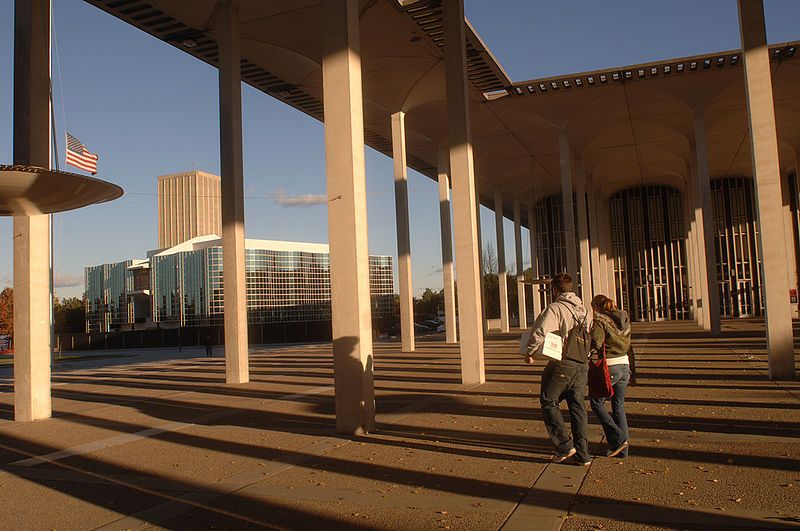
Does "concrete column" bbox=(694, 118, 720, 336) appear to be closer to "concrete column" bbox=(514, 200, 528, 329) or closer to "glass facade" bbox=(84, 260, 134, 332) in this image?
"concrete column" bbox=(514, 200, 528, 329)

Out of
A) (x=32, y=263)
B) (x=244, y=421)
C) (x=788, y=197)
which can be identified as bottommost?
(x=244, y=421)

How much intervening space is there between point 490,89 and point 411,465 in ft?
66.4

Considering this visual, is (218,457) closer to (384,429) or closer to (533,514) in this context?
(384,429)

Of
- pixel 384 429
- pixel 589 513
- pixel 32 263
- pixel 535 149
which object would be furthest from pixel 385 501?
pixel 535 149

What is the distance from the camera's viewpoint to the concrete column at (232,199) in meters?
16.8

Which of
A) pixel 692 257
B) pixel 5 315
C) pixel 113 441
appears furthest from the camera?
pixel 5 315

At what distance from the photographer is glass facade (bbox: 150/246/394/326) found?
71.8 meters

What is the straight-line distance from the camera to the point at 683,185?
46281 mm

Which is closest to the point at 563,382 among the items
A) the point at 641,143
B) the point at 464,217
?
the point at 464,217

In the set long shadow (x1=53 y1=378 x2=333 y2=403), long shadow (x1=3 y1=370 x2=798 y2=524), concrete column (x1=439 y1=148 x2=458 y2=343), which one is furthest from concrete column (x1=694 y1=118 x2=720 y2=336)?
long shadow (x1=3 y1=370 x2=798 y2=524)

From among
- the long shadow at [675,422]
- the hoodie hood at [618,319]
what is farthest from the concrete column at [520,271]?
the hoodie hood at [618,319]

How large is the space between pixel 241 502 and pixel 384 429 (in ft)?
11.7

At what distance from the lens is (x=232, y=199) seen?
16828mm

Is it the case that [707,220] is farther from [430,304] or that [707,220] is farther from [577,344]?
[430,304]
